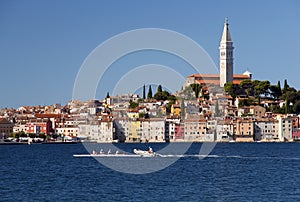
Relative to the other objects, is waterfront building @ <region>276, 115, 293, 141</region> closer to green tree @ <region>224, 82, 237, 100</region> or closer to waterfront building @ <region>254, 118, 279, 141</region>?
waterfront building @ <region>254, 118, 279, 141</region>

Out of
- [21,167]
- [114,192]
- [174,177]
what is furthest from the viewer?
[21,167]

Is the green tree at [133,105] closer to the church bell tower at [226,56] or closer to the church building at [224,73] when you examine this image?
the church building at [224,73]

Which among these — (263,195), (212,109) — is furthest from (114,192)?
(212,109)

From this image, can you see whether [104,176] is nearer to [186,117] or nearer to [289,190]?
[289,190]

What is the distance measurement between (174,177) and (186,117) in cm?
5556

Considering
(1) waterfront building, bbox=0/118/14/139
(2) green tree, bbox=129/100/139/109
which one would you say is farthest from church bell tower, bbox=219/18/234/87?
(1) waterfront building, bbox=0/118/14/139

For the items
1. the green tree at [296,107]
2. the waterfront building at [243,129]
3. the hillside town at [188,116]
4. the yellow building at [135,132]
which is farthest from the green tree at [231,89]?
the yellow building at [135,132]

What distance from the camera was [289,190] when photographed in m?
25.9

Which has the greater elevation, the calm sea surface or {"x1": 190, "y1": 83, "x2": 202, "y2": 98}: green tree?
{"x1": 190, "y1": 83, "x2": 202, "y2": 98}: green tree

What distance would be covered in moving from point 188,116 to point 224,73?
1520 centimetres

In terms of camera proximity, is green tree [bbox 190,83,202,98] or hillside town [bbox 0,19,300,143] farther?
green tree [bbox 190,83,202,98]

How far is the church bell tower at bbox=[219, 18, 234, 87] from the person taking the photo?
101 meters

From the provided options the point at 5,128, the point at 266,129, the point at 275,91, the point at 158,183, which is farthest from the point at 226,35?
the point at 158,183

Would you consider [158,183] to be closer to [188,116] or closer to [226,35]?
[188,116]
